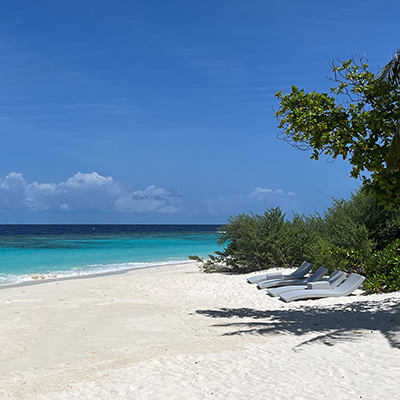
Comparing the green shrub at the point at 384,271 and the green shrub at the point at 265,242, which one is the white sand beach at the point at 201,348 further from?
the green shrub at the point at 265,242

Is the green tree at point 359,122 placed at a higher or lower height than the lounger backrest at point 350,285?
higher

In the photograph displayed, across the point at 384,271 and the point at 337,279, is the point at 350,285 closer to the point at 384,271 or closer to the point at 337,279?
the point at 337,279

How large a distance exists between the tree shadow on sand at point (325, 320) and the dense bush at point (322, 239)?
2.59 meters

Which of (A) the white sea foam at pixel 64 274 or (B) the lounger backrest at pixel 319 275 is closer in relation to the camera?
(B) the lounger backrest at pixel 319 275

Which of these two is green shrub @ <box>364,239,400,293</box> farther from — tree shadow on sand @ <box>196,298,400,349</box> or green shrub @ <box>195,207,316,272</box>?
green shrub @ <box>195,207,316,272</box>

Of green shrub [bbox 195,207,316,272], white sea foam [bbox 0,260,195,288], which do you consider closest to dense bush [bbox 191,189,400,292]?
green shrub [bbox 195,207,316,272]

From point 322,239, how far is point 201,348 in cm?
956

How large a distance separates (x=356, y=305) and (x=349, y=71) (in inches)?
198

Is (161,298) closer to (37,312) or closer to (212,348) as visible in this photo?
(37,312)

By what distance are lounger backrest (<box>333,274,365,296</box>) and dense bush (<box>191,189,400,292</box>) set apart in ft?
2.10

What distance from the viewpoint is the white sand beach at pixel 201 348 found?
4941 millimetres

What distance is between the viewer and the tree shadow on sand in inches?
283

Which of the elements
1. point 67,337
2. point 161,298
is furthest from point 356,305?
point 67,337

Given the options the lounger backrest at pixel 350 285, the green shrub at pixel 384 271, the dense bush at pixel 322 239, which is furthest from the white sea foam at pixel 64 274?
the green shrub at pixel 384 271
